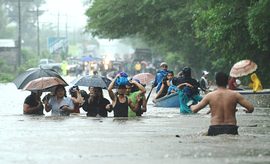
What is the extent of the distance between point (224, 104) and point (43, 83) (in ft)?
23.7

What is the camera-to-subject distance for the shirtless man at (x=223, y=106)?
1234cm

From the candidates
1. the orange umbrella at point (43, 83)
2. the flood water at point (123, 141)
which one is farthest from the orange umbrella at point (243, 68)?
the orange umbrella at point (43, 83)

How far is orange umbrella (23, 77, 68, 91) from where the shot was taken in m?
18.4

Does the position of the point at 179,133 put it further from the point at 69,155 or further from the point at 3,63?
the point at 3,63

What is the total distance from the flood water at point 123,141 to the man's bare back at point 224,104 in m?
0.30

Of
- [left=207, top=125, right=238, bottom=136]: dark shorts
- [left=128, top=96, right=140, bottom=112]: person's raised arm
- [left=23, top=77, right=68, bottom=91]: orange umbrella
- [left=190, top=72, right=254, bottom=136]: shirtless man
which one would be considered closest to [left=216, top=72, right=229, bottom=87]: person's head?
[left=190, top=72, right=254, bottom=136]: shirtless man

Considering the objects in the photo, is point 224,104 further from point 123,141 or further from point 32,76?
point 32,76

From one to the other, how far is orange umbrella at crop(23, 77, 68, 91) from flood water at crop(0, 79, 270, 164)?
0.79 metres

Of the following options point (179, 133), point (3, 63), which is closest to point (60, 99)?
point (179, 133)

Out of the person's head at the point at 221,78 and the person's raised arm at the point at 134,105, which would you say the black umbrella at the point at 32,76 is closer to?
the person's raised arm at the point at 134,105

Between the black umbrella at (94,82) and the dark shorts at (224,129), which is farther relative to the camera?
the black umbrella at (94,82)

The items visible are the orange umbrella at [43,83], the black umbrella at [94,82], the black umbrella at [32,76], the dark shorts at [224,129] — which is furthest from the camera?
the black umbrella at [32,76]

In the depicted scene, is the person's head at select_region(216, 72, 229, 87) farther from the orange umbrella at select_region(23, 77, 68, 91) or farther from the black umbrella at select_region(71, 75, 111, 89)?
the orange umbrella at select_region(23, 77, 68, 91)

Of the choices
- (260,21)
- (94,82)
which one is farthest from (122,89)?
(260,21)
